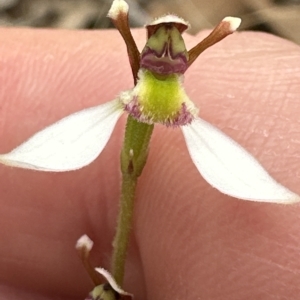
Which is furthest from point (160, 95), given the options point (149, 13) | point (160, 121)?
point (149, 13)

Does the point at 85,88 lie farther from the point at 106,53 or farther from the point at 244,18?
the point at 244,18

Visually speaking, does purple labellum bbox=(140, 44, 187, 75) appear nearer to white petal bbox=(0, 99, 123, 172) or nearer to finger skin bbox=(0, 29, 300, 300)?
white petal bbox=(0, 99, 123, 172)

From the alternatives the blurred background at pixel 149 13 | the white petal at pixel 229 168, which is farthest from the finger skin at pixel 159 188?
the blurred background at pixel 149 13

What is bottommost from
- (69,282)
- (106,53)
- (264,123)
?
(69,282)

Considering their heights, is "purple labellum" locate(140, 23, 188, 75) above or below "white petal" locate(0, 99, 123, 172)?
above

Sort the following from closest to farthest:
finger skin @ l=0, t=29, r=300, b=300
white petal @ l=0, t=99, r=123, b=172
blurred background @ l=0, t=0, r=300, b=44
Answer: white petal @ l=0, t=99, r=123, b=172 < finger skin @ l=0, t=29, r=300, b=300 < blurred background @ l=0, t=0, r=300, b=44

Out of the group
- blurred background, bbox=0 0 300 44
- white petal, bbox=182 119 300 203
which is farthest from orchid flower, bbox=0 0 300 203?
blurred background, bbox=0 0 300 44

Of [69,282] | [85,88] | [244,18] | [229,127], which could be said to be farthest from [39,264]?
[244,18]
